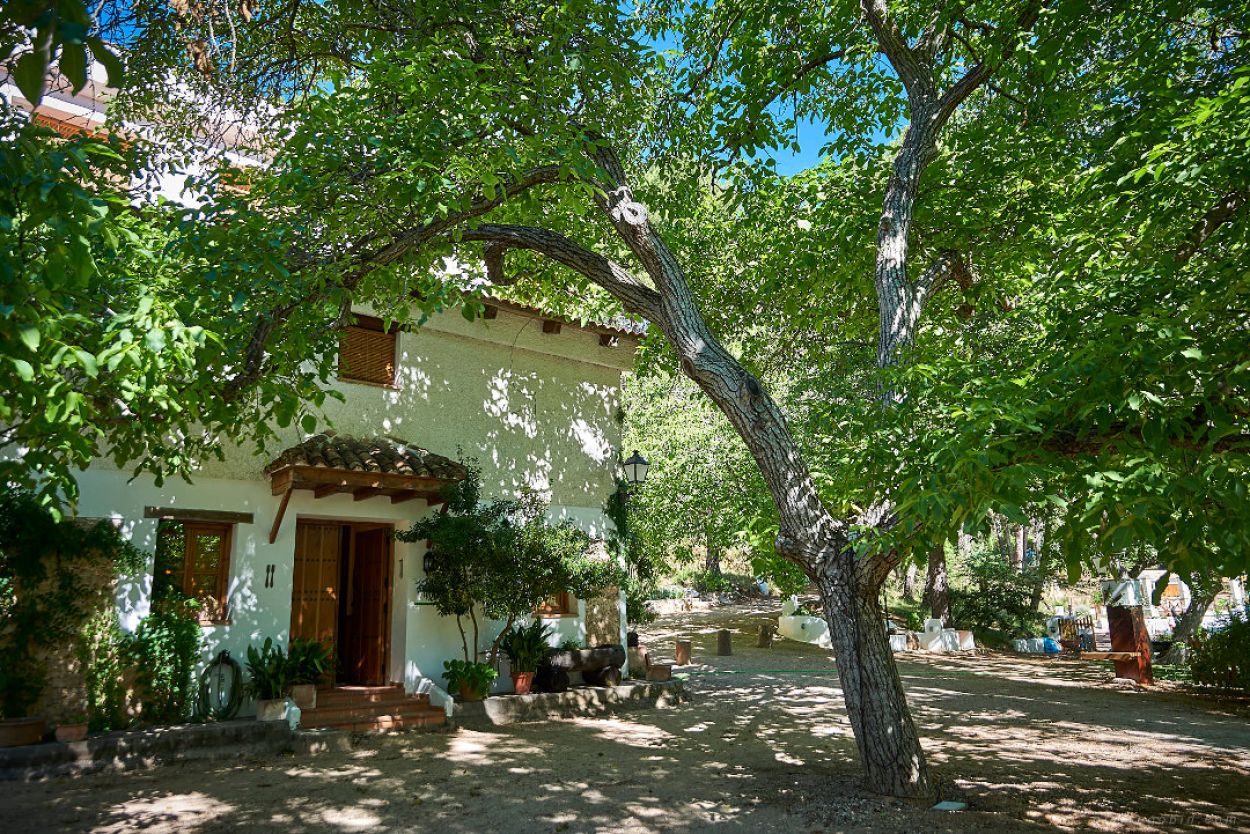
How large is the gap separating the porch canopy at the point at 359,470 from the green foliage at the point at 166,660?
4.42 feet

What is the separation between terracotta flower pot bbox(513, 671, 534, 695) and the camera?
34.4 ft

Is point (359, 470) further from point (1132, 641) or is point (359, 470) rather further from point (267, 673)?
point (1132, 641)

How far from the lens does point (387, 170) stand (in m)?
6.26

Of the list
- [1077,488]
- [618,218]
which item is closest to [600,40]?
[618,218]

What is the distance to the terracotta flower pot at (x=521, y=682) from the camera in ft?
34.4

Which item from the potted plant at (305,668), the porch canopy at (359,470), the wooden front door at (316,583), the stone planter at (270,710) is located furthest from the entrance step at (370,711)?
the porch canopy at (359,470)

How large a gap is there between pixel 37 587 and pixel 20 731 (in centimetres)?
138

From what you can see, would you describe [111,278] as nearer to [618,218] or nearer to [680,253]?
[618,218]

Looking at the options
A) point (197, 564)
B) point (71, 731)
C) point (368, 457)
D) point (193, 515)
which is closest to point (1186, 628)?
point (368, 457)

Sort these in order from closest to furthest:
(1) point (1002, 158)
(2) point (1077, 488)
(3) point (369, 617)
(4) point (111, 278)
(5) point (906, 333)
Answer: (2) point (1077, 488)
(4) point (111, 278)
(5) point (906, 333)
(1) point (1002, 158)
(3) point (369, 617)

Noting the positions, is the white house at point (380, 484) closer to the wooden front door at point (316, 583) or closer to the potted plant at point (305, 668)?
the wooden front door at point (316, 583)

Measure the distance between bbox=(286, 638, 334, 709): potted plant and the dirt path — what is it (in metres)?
0.94

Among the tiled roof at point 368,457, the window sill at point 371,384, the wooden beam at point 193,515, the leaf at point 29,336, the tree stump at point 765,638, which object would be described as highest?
the window sill at point 371,384

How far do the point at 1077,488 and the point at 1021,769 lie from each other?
A: 4.33 m
